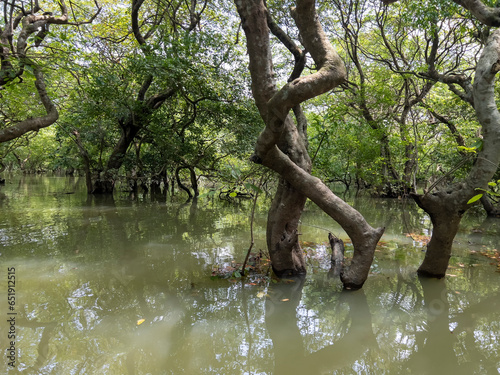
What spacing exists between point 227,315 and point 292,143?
242cm

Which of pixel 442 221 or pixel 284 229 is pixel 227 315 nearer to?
pixel 284 229

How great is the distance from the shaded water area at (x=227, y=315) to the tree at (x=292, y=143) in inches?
19.7

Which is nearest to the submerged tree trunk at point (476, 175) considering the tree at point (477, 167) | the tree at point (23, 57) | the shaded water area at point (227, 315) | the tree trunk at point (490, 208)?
the tree at point (477, 167)

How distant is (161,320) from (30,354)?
108 cm

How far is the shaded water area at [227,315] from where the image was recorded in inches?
94.7

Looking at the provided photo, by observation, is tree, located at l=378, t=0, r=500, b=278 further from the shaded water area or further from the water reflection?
the water reflection

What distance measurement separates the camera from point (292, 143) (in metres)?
4.21

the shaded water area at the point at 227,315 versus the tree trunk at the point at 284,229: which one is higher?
the tree trunk at the point at 284,229

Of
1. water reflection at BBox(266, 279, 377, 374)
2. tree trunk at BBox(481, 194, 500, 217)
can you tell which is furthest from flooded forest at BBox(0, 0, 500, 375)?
tree trunk at BBox(481, 194, 500, 217)

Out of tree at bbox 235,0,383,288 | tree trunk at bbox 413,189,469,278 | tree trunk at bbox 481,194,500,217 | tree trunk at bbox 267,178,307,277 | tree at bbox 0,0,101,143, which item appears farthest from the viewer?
tree trunk at bbox 481,194,500,217

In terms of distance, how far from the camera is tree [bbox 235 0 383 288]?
127 inches

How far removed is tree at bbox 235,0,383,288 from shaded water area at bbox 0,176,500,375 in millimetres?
501

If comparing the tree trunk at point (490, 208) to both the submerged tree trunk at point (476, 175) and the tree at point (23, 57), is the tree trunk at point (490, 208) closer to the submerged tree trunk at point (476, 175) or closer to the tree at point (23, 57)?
the submerged tree trunk at point (476, 175)

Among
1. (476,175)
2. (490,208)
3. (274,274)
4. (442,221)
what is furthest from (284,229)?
(490,208)
